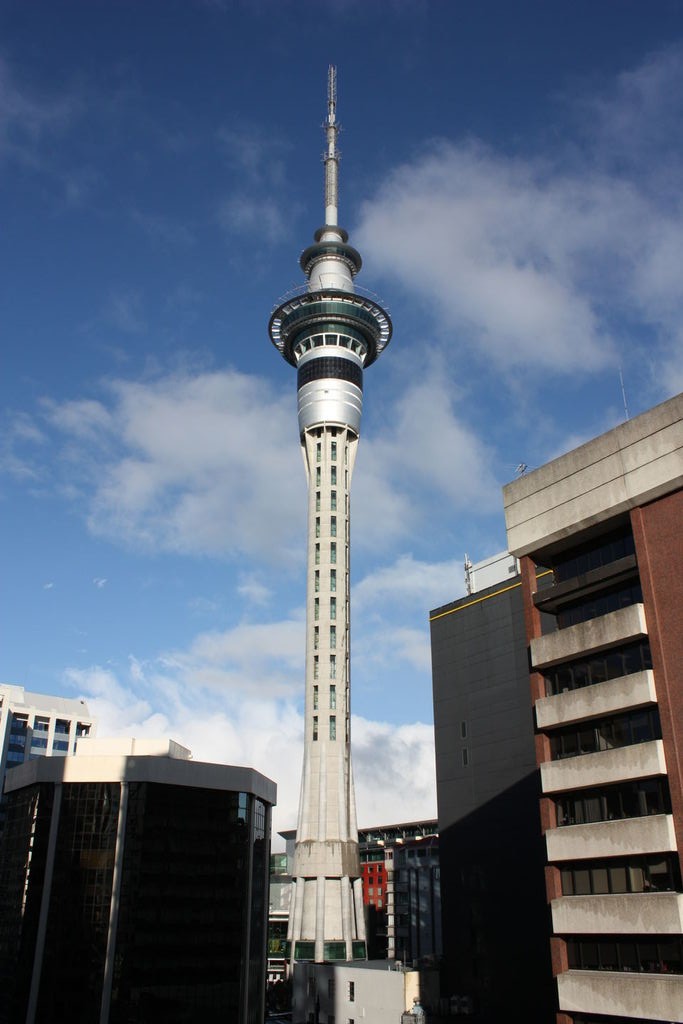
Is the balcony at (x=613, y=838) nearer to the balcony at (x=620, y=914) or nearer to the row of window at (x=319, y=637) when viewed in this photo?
the balcony at (x=620, y=914)

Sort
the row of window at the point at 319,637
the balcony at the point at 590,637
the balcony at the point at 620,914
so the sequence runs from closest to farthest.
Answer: the balcony at the point at 620,914 → the balcony at the point at 590,637 → the row of window at the point at 319,637

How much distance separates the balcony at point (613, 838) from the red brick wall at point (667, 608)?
63 centimetres

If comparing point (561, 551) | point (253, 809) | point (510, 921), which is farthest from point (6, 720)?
point (561, 551)

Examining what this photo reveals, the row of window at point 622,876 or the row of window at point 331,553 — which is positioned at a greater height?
the row of window at point 331,553

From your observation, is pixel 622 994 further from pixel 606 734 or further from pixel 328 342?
pixel 328 342

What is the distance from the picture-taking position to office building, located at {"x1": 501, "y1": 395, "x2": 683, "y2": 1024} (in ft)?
120

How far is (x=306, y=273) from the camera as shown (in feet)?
526

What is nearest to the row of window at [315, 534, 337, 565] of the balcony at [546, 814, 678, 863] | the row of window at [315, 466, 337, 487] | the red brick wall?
the row of window at [315, 466, 337, 487]

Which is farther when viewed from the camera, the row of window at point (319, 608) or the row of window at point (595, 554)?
the row of window at point (319, 608)

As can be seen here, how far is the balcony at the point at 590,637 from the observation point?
40.2 meters

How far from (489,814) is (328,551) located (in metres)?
55.9

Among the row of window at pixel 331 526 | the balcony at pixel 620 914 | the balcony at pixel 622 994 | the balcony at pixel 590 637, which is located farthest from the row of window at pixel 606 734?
the row of window at pixel 331 526

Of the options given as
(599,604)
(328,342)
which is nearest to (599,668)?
(599,604)

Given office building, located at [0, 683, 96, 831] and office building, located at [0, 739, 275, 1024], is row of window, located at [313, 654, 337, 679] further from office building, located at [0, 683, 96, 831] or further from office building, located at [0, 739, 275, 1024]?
office building, located at [0, 683, 96, 831]
